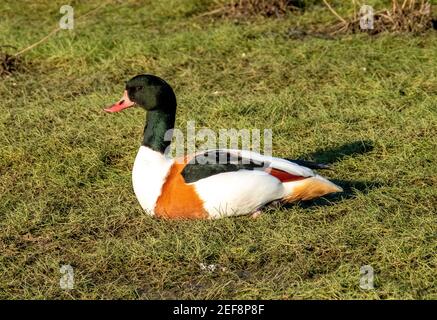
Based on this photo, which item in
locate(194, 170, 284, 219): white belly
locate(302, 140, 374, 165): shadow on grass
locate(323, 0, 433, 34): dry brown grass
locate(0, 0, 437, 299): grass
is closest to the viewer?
locate(0, 0, 437, 299): grass

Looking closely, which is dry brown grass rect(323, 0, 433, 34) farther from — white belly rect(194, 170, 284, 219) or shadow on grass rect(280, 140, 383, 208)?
white belly rect(194, 170, 284, 219)

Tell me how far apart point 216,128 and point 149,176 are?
1605 millimetres

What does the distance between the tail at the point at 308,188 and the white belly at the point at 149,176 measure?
70 centimetres

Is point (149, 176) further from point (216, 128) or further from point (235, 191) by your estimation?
point (216, 128)

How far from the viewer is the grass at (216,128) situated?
15.0 feet

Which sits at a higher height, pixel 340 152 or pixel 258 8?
pixel 340 152

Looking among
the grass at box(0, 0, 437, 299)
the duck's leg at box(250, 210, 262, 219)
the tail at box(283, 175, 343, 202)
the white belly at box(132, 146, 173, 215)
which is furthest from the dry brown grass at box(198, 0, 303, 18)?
the duck's leg at box(250, 210, 262, 219)

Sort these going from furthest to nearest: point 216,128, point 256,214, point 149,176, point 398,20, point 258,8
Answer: point 258,8, point 398,20, point 216,128, point 149,176, point 256,214

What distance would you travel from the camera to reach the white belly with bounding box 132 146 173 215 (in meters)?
5.25

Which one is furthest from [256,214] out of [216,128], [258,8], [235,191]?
[258,8]

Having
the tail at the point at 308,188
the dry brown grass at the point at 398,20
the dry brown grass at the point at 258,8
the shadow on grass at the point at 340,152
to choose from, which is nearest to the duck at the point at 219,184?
the tail at the point at 308,188

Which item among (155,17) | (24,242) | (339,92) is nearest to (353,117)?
(339,92)

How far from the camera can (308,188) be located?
17.1 ft
